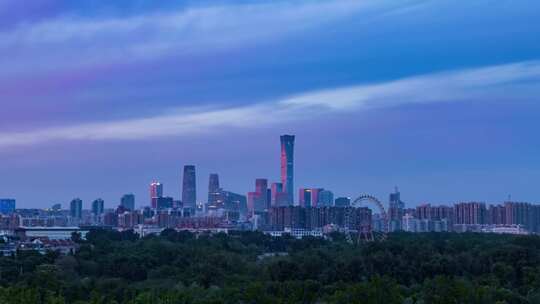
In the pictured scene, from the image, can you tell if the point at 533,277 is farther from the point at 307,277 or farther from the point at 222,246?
the point at 222,246

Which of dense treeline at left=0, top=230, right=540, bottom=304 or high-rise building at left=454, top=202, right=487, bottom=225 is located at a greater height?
high-rise building at left=454, top=202, right=487, bottom=225

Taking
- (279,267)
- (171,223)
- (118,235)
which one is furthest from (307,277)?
(171,223)

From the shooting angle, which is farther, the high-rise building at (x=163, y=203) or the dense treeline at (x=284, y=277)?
the high-rise building at (x=163, y=203)

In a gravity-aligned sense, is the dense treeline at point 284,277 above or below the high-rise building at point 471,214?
below

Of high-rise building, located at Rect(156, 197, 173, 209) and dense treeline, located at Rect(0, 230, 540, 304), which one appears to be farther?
high-rise building, located at Rect(156, 197, 173, 209)

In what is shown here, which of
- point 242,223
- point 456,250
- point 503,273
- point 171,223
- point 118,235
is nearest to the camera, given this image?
point 503,273

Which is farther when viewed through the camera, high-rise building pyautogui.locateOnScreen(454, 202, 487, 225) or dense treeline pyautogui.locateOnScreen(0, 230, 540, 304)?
high-rise building pyautogui.locateOnScreen(454, 202, 487, 225)

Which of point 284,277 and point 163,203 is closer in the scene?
point 284,277

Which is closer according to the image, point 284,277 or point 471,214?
point 284,277
